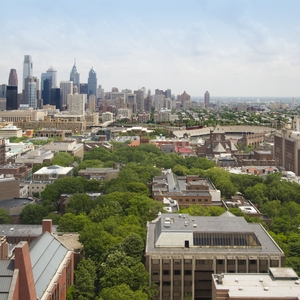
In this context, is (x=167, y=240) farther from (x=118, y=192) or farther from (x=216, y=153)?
(x=216, y=153)

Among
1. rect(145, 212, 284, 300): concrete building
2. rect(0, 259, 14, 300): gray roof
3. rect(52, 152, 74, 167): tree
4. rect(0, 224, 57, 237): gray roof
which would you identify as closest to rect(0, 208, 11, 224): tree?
rect(0, 224, 57, 237): gray roof

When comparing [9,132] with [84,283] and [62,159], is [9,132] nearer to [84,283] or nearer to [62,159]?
[62,159]

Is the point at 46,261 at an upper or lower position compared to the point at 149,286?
upper

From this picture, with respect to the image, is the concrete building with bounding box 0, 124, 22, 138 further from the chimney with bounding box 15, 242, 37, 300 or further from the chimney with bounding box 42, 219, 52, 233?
the chimney with bounding box 15, 242, 37, 300

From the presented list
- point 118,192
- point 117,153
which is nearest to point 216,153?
point 117,153

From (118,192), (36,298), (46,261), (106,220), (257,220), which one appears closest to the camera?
(36,298)

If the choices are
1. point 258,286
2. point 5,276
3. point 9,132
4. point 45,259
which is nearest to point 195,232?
point 258,286

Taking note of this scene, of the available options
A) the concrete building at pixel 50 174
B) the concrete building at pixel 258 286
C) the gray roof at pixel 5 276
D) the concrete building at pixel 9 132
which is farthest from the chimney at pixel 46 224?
the concrete building at pixel 9 132

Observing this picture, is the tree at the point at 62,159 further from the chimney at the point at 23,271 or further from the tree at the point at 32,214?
the chimney at the point at 23,271

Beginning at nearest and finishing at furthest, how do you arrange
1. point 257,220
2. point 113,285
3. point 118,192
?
point 113,285 → point 257,220 → point 118,192
